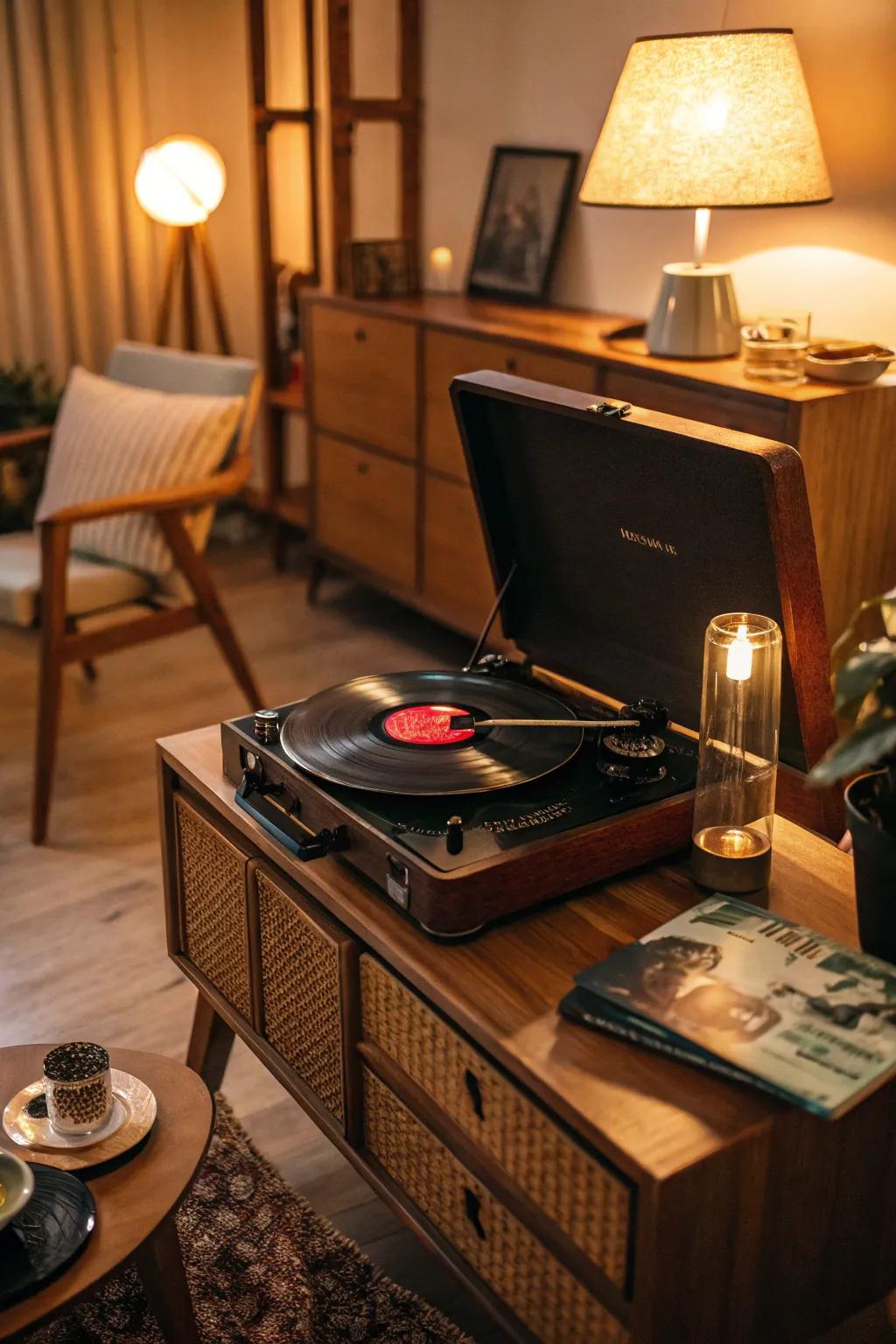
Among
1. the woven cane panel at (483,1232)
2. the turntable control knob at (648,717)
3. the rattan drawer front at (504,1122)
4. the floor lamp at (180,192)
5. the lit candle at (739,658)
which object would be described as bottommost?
the woven cane panel at (483,1232)

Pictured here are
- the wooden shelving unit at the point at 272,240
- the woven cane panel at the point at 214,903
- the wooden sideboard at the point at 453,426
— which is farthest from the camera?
the wooden shelving unit at the point at 272,240

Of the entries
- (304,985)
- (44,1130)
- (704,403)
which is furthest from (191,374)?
(44,1130)

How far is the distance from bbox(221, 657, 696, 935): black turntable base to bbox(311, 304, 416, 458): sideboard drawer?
5.74ft

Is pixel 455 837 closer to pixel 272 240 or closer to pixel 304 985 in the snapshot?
pixel 304 985

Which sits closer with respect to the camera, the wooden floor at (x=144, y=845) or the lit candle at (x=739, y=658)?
the lit candle at (x=739, y=658)

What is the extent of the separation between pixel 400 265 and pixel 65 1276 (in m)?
2.62

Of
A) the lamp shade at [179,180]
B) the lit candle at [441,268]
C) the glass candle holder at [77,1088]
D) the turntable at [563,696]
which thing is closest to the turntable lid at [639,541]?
the turntable at [563,696]

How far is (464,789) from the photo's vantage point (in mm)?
1196

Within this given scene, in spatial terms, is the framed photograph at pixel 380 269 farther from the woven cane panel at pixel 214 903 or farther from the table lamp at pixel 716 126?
the woven cane panel at pixel 214 903

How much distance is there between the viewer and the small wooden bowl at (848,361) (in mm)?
2209

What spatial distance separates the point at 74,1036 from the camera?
6.40 ft

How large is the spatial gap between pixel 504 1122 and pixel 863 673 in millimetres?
437

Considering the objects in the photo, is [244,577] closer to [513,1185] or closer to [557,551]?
[557,551]

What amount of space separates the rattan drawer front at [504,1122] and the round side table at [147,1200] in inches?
→ 7.5
